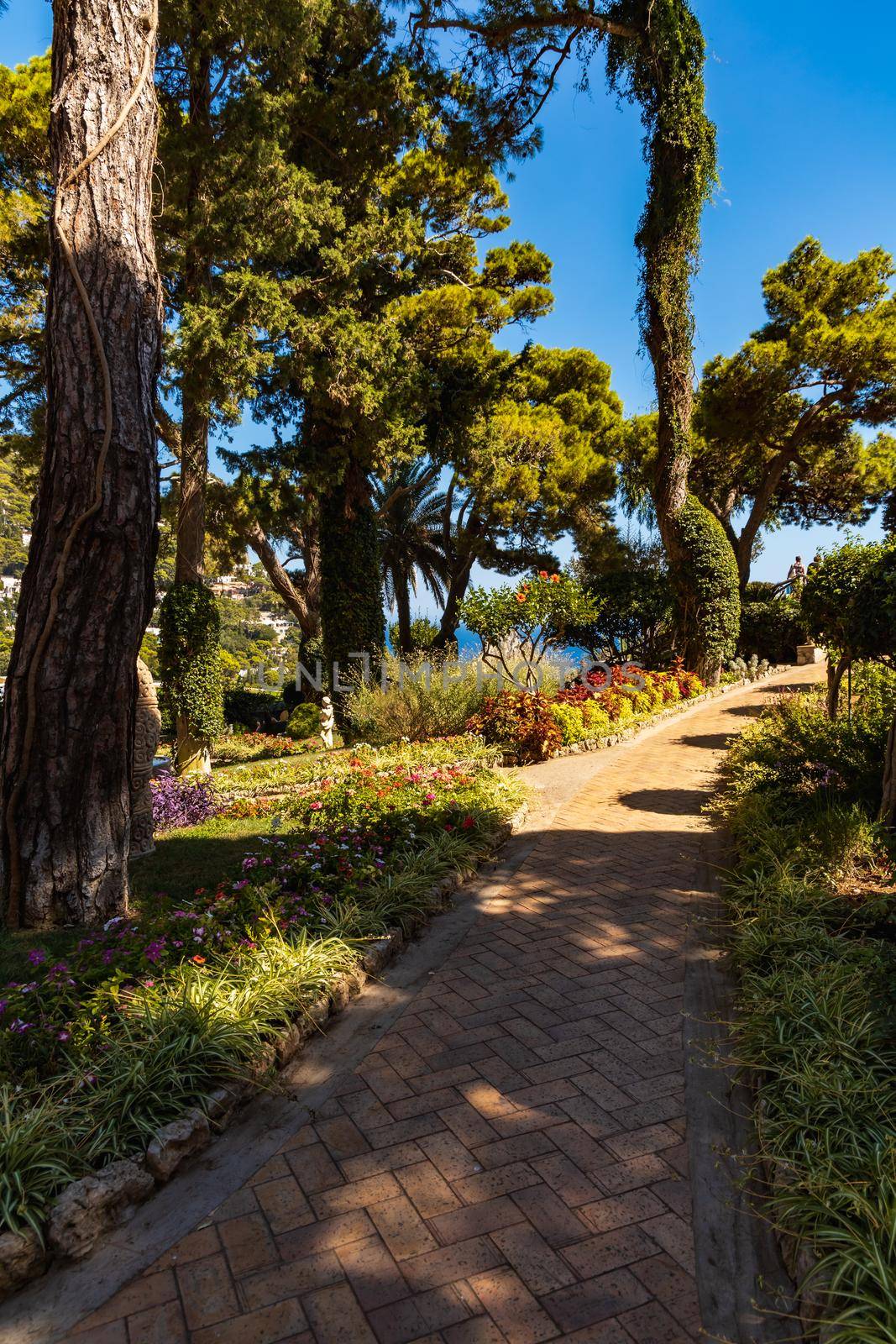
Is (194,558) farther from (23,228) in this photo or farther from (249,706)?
(249,706)

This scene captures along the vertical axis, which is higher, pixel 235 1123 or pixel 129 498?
pixel 129 498

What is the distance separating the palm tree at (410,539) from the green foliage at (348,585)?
6787 mm

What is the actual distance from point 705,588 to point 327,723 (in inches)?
268

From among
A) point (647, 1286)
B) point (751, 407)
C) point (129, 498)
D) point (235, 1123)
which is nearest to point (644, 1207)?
point (647, 1286)

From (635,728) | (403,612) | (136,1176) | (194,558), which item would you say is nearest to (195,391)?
(194,558)

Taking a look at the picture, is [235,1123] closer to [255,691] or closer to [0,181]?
[0,181]

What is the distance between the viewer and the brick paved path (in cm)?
178

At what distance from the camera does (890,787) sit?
4.47 m

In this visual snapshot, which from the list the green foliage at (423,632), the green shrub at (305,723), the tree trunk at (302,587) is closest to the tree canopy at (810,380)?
the green foliage at (423,632)

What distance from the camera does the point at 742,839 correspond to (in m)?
4.93

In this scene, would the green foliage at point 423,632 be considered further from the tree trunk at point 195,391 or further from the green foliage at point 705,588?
the tree trunk at point 195,391

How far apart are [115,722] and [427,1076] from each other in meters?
2.39

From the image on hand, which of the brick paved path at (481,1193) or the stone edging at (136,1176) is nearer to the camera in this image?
the brick paved path at (481,1193)

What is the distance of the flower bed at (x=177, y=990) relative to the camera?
7.30 ft
